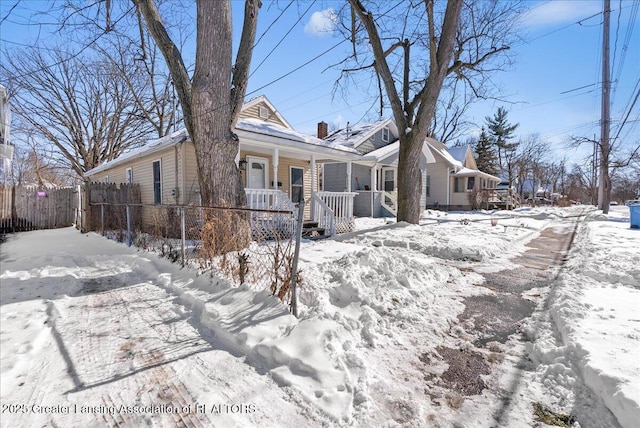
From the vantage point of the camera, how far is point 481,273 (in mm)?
5258

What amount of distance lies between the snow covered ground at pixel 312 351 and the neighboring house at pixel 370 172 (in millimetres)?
11205

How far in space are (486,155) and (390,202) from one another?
29.1 meters

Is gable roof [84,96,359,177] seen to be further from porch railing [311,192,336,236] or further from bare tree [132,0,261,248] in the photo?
bare tree [132,0,261,248]

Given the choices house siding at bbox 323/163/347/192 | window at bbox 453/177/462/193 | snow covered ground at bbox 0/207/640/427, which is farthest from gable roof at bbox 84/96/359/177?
window at bbox 453/177/462/193

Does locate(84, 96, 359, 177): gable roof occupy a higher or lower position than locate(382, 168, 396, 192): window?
higher

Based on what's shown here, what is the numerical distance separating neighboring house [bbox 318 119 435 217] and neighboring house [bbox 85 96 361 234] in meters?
3.36

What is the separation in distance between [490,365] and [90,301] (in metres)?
4.60

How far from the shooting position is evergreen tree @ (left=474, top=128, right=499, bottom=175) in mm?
39156

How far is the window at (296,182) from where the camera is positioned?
12.4m

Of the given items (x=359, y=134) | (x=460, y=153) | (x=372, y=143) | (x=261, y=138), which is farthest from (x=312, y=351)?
(x=460, y=153)

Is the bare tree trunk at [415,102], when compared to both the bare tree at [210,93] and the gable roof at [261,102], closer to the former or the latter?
the bare tree at [210,93]

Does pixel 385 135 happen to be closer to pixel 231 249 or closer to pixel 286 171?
pixel 286 171

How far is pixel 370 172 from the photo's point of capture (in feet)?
57.5

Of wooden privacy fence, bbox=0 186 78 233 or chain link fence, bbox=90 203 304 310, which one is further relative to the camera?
wooden privacy fence, bbox=0 186 78 233
